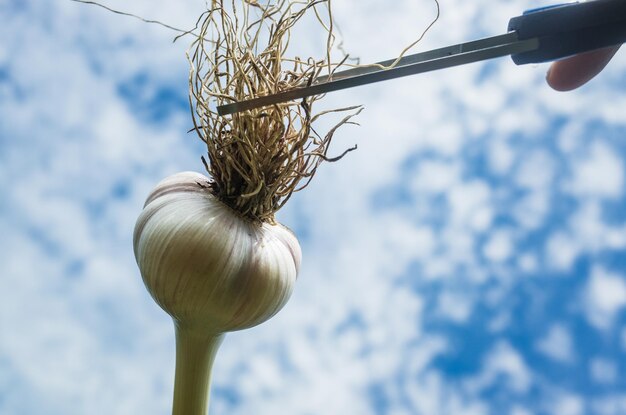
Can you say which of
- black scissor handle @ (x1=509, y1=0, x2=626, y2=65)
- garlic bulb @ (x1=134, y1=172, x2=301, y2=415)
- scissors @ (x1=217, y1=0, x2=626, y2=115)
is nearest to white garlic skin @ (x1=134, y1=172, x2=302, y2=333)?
garlic bulb @ (x1=134, y1=172, x2=301, y2=415)

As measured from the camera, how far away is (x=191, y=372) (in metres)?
0.62

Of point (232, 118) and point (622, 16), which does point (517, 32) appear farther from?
point (232, 118)

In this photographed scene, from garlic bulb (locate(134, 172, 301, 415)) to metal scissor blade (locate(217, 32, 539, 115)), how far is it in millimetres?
98

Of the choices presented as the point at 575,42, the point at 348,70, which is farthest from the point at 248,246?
the point at 575,42

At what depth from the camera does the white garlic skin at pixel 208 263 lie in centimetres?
55

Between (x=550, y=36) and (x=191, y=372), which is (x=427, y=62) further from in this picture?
(x=191, y=372)

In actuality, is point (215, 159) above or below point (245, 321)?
above

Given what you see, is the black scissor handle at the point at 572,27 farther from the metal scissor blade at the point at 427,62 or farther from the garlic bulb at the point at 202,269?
the garlic bulb at the point at 202,269

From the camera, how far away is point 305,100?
577 millimetres

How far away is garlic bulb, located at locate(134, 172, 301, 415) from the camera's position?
554mm

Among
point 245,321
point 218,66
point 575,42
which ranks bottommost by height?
point 245,321

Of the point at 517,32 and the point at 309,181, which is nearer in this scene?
the point at 517,32

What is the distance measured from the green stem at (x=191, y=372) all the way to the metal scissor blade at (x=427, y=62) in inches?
8.5

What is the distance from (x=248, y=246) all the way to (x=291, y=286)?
6 centimetres
